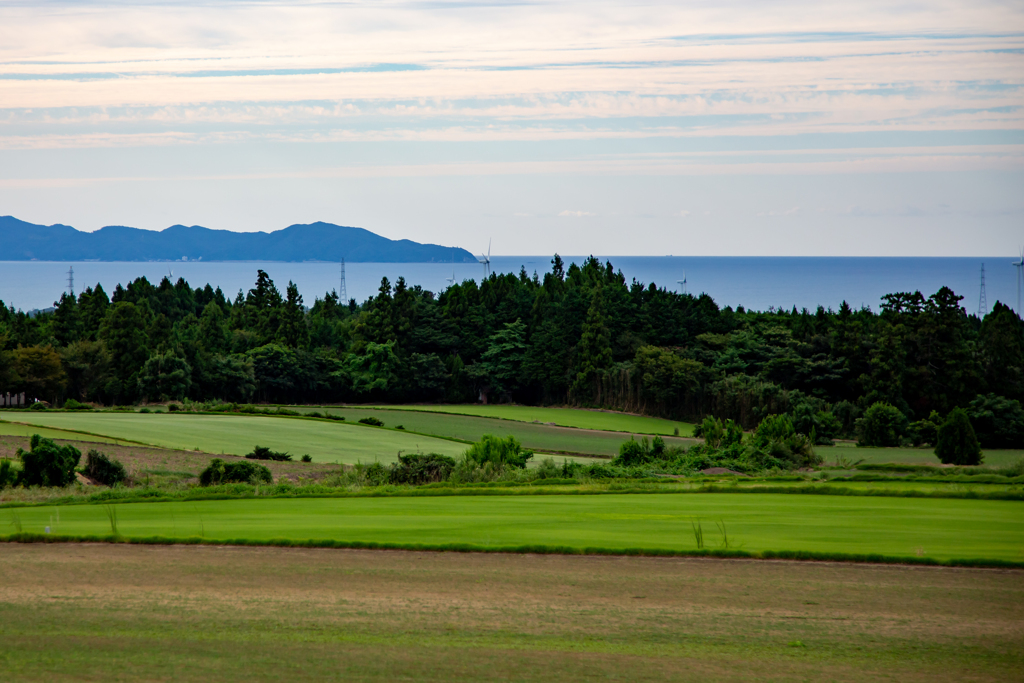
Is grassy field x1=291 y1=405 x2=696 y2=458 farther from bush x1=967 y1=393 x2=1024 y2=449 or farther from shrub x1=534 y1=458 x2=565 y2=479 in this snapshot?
bush x1=967 y1=393 x2=1024 y2=449

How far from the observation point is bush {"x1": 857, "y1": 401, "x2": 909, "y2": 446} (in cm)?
4912

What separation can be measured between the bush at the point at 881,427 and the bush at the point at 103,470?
132ft

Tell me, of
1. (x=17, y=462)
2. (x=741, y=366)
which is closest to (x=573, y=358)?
(x=741, y=366)

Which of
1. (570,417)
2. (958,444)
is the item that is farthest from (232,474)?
(570,417)

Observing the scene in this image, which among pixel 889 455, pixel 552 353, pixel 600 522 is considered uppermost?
pixel 552 353

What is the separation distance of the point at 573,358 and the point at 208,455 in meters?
44.6

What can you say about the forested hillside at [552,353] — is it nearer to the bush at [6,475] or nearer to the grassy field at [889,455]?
the grassy field at [889,455]

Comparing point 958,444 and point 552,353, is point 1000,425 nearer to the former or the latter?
point 958,444

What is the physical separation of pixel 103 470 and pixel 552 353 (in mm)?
51833

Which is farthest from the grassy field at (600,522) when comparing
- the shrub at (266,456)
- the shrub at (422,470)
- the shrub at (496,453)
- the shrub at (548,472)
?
the shrub at (266,456)

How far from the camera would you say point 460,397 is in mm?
74688

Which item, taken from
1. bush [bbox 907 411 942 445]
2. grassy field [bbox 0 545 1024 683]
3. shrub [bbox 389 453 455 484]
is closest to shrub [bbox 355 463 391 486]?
shrub [bbox 389 453 455 484]

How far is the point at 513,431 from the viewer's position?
52469mm

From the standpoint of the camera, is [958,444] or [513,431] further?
[513,431]
